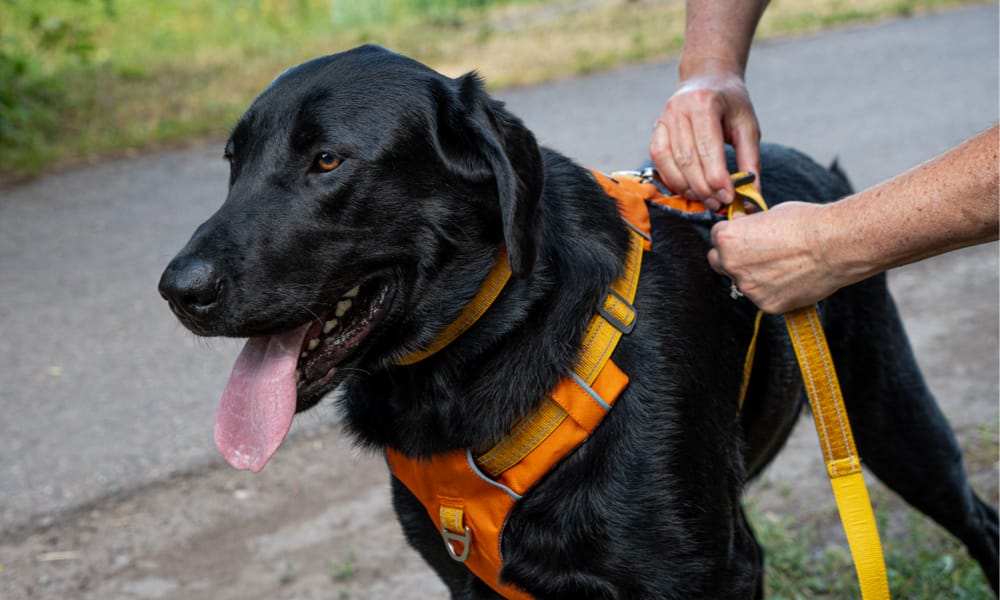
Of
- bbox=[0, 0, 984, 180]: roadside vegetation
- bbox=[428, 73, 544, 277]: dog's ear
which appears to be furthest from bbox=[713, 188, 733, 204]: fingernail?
bbox=[0, 0, 984, 180]: roadside vegetation

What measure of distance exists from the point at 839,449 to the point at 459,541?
84cm

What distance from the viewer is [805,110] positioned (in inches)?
317

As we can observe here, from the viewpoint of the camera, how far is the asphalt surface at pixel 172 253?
4.05m

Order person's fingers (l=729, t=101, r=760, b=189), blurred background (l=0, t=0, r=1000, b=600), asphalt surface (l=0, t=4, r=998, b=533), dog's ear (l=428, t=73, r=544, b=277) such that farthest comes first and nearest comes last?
1. asphalt surface (l=0, t=4, r=998, b=533)
2. blurred background (l=0, t=0, r=1000, b=600)
3. person's fingers (l=729, t=101, r=760, b=189)
4. dog's ear (l=428, t=73, r=544, b=277)

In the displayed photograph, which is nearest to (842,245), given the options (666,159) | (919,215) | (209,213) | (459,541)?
(919,215)

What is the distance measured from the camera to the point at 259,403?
82.0 inches

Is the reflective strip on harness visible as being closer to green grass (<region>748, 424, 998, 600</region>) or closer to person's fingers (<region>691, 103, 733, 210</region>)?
person's fingers (<region>691, 103, 733, 210</region>)

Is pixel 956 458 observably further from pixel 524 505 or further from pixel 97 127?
pixel 97 127

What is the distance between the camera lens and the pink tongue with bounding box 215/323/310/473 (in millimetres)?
2061

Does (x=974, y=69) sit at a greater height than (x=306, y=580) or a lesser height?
greater

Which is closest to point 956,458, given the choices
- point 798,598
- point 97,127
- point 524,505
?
point 798,598

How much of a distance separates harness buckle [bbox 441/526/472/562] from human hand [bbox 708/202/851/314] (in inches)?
31.2

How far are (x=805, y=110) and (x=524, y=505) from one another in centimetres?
661

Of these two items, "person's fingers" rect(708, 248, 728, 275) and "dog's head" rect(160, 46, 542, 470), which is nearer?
"dog's head" rect(160, 46, 542, 470)
